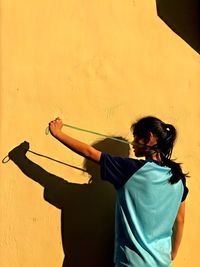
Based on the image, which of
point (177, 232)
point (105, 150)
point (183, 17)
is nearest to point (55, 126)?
point (105, 150)

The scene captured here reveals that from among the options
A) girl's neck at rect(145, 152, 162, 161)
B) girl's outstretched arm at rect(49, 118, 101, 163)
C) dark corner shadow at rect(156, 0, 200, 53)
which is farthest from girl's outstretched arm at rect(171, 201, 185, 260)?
dark corner shadow at rect(156, 0, 200, 53)

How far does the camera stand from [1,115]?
2.75 m

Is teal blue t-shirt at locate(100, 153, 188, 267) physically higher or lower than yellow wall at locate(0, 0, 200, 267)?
→ lower

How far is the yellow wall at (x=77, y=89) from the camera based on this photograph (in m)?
2.77

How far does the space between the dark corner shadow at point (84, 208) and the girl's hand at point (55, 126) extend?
205 millimetres

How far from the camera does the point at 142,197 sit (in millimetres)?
2666

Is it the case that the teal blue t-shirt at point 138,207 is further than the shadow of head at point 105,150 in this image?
No

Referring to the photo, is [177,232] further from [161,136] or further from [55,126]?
[55,126]

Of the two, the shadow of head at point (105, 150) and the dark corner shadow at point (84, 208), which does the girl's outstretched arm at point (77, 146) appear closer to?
the dark corner shadow at point (84, 208)

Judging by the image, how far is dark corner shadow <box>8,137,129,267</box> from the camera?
2838 mm

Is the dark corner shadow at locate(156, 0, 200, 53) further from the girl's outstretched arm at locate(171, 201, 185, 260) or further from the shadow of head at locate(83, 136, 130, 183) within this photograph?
the girl's outstretched arm at locate(171, 201, 185, 260)

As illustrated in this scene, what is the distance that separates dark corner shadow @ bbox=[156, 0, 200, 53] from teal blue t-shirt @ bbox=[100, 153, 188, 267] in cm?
109

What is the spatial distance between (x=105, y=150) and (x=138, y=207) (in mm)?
496

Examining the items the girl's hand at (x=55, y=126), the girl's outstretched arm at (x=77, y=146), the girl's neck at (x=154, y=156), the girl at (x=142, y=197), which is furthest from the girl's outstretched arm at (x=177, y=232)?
the girl's hand at (x=55, y=126)
